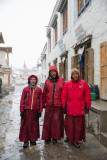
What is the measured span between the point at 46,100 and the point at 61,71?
7.71 metres

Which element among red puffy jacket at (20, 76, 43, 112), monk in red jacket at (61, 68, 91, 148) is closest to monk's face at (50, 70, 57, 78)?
monk in red jacket at (61, 68, 91, 148)

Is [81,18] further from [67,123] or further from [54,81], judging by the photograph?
[67,123]

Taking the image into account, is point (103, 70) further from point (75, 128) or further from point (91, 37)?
point (75, 128)

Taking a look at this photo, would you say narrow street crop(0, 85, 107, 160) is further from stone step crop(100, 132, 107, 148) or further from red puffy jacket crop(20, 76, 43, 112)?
red puffy jacket crop(20, 76, 43, 112)

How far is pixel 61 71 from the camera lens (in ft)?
37.8

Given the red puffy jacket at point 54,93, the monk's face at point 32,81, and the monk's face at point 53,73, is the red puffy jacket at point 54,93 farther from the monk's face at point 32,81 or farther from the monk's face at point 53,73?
the monk's face at point 32,81

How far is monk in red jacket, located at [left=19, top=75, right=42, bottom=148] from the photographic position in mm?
3697

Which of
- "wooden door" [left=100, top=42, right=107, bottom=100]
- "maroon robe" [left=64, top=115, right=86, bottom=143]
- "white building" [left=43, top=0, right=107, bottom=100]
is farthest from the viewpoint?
"white building" [left=43, top=0, right=107, bottom=100]

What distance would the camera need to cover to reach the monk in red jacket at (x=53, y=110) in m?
3.80

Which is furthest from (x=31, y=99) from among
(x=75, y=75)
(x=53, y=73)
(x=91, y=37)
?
(x=91, y=37)

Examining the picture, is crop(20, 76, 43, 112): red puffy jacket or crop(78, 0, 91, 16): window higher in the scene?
crop(78, 0, 91, 16): window

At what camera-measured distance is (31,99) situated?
12.2ft

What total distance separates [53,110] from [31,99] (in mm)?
573

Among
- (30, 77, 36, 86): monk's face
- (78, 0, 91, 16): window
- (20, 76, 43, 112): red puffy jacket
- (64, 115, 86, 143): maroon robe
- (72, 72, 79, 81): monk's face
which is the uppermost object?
(78, 0, 91, 16): window
